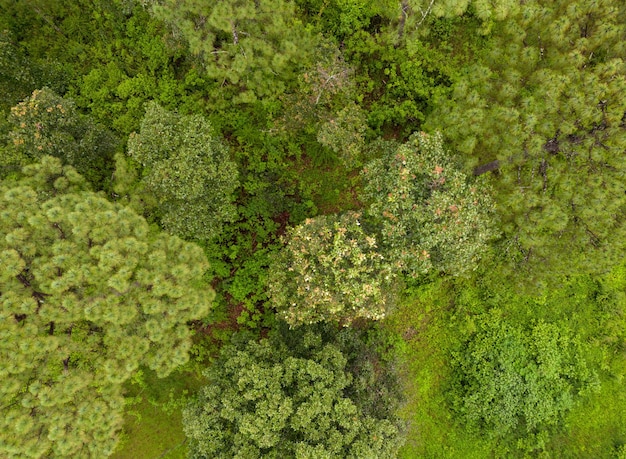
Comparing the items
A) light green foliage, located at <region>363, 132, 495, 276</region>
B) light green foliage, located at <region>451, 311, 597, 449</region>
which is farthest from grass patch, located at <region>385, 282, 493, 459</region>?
light green foliage, located at <region>363, 132, 495, 276</region>

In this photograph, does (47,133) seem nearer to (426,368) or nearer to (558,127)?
(558,127)

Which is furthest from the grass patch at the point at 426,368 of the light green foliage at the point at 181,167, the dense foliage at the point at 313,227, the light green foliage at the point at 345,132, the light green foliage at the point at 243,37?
the light green foliage at the point at 243,37

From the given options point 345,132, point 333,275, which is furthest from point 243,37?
point 333,275

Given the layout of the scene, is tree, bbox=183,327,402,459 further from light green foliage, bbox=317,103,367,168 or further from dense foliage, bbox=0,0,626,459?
light green foliage, bbox=317,103,367,168

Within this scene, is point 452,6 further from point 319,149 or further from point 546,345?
point 546,345

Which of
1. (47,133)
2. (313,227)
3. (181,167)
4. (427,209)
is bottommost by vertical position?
(47,133)

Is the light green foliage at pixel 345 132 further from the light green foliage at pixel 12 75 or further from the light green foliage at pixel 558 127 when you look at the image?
the light green foliage at pixel 12 75

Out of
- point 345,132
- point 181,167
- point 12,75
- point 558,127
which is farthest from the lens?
point 345,132

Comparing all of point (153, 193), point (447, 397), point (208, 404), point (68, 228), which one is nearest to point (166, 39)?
point (153, 193)
